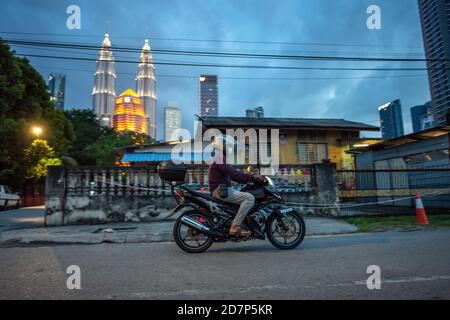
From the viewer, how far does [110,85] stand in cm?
10275

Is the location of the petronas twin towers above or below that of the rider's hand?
above

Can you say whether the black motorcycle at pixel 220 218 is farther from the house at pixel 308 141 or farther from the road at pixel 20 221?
the house at pixel 308 141

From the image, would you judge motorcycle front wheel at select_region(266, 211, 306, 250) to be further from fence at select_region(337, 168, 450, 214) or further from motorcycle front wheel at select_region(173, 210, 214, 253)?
fence at select_region(337, 168, 450, 214)

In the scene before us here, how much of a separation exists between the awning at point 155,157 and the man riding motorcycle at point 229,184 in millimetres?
14303

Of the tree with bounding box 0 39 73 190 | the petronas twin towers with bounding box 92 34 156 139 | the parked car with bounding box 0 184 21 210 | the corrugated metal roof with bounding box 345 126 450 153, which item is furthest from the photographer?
the tree with bounding box 0 39 73 190

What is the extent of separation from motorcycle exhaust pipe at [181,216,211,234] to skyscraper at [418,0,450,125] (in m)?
13.4

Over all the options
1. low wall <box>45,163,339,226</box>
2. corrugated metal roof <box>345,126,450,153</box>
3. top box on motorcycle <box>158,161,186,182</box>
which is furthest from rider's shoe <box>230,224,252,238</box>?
corrugated metal roof <box>345,126,450,153</box>

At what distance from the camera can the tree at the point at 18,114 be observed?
1930 cm

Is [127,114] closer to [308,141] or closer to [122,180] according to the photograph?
[308,141]

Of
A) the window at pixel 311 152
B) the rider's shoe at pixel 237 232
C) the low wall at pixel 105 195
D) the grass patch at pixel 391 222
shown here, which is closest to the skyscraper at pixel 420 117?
the window at pixel 311 152

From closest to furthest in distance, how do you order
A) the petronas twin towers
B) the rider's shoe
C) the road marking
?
the road marking < the rider's shoe < the petronas twin towers

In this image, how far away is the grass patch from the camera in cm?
752

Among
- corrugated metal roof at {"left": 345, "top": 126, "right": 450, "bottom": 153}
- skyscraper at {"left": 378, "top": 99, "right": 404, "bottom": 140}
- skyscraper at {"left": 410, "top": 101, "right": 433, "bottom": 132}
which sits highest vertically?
skyscraper at {"left": 378, "top": 99, "right": 404, "bottom": 140}
